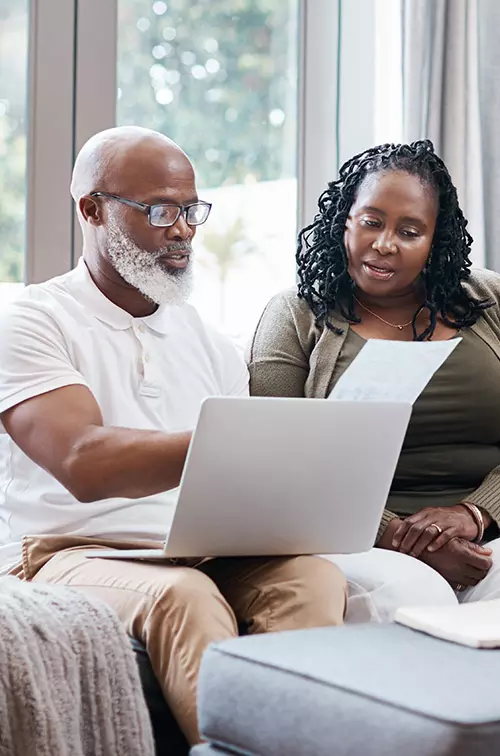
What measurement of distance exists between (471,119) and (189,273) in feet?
4.75

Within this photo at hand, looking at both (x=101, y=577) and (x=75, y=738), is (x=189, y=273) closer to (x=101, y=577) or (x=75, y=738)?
(x=101, y=577)

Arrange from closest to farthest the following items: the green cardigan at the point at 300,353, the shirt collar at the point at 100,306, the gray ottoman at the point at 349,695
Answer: the gray ottoman at the point at 349,695 < the shirt collar at the point at 100,306 < the green cardigan at the point at 300,353

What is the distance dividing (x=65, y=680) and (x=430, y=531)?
88cm

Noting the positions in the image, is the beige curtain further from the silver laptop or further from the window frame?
the silver laptop

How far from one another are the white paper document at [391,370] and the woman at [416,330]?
61 centimetres

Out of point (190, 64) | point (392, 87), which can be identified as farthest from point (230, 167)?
Answer: point (392, 87)

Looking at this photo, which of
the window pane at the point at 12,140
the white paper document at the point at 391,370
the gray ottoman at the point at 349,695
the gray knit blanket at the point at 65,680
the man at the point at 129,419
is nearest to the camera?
the gray ottoman at the point at 349,695

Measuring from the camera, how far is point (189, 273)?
2.10m

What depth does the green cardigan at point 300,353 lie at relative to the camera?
89.5 inches

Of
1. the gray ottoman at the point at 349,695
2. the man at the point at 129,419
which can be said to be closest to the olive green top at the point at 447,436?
the man at the point at 129,419

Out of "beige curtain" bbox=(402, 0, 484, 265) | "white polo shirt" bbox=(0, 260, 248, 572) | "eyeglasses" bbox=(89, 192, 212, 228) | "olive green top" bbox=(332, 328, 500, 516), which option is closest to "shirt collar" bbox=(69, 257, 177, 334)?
"white polo shirt" bbox=(0, 260, 248, 572)

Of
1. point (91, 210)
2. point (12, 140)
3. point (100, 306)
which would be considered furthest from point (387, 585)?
point (12, 140)

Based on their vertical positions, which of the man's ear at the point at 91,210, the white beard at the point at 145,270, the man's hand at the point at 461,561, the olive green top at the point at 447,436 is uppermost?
the man's ear at the point at 91,210

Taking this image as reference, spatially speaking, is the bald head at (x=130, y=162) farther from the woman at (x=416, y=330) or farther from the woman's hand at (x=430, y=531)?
the woman's hand at (x=430, y=531)
